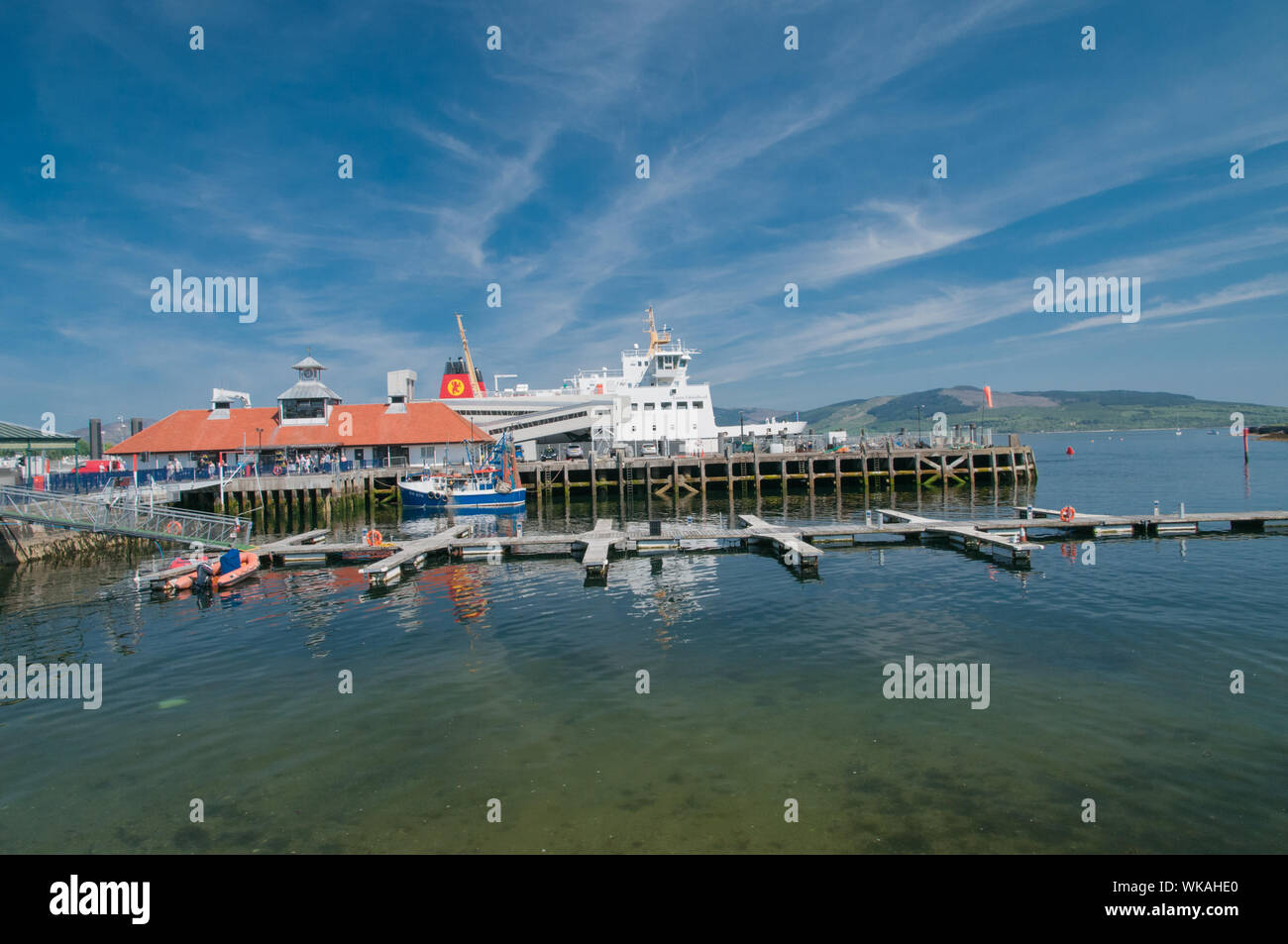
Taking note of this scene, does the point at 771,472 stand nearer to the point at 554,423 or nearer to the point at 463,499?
the point at 554,423

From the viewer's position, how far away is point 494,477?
150 feet

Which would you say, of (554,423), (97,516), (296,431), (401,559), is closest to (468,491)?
(401,559)

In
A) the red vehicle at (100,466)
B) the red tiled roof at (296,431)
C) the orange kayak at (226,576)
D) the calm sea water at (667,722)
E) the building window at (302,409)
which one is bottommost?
the calm sea water at (667,722)

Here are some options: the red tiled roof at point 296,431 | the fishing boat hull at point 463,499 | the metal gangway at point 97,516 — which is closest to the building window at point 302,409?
the red tiled roof at point 296,431

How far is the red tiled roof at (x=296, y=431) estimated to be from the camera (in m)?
54.0

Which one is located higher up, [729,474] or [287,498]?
[729,474]

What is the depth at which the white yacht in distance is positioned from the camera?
61.4 metres

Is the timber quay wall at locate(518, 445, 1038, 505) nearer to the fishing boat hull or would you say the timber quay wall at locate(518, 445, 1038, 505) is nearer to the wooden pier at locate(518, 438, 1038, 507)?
the wooden pier at locate(518, 438, 1038, 507)

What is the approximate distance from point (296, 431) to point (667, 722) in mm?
53640

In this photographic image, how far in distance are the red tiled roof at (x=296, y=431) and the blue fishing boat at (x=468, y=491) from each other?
8.98m

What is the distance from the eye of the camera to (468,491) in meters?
42.8

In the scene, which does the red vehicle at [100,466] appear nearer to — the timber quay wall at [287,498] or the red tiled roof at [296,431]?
the red tiled roof at [296,431]
